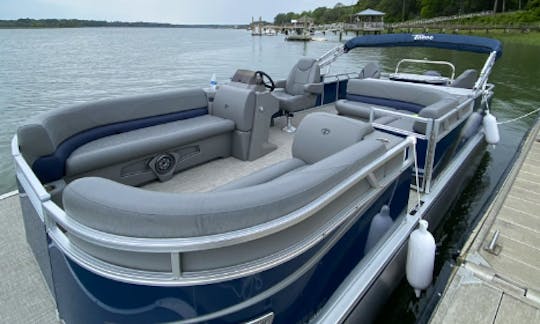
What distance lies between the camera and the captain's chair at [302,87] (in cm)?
474

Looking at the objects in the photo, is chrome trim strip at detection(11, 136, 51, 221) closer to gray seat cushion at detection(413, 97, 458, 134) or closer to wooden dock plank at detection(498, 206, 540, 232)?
gray seat cushion at detection(413, 97, 458, 134)

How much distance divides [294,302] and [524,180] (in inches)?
122

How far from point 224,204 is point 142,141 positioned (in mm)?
1922

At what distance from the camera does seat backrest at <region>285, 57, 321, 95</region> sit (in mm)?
5035

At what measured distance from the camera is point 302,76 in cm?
Answer: 509

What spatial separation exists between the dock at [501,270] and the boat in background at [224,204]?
13.8 inches

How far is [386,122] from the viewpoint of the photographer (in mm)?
3398

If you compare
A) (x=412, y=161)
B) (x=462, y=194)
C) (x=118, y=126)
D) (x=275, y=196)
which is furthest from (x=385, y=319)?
(x=118, y=126)

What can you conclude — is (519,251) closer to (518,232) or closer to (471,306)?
(518,232)

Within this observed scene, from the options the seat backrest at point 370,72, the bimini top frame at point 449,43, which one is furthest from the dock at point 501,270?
the seat backrest at point 370,72

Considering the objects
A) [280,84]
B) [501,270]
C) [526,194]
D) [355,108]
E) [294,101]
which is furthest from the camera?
[280,84]

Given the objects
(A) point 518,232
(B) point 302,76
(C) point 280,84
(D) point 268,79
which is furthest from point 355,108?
(A) point 518,232

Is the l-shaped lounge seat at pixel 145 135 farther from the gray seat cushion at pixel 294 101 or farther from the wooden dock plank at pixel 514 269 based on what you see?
the wooden dock plank at pixel 514 269

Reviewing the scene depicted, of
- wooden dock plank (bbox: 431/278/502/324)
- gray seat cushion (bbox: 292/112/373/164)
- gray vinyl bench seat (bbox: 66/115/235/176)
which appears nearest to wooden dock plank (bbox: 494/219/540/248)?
wooden dock plank (bbox: 431/278/502/324)
